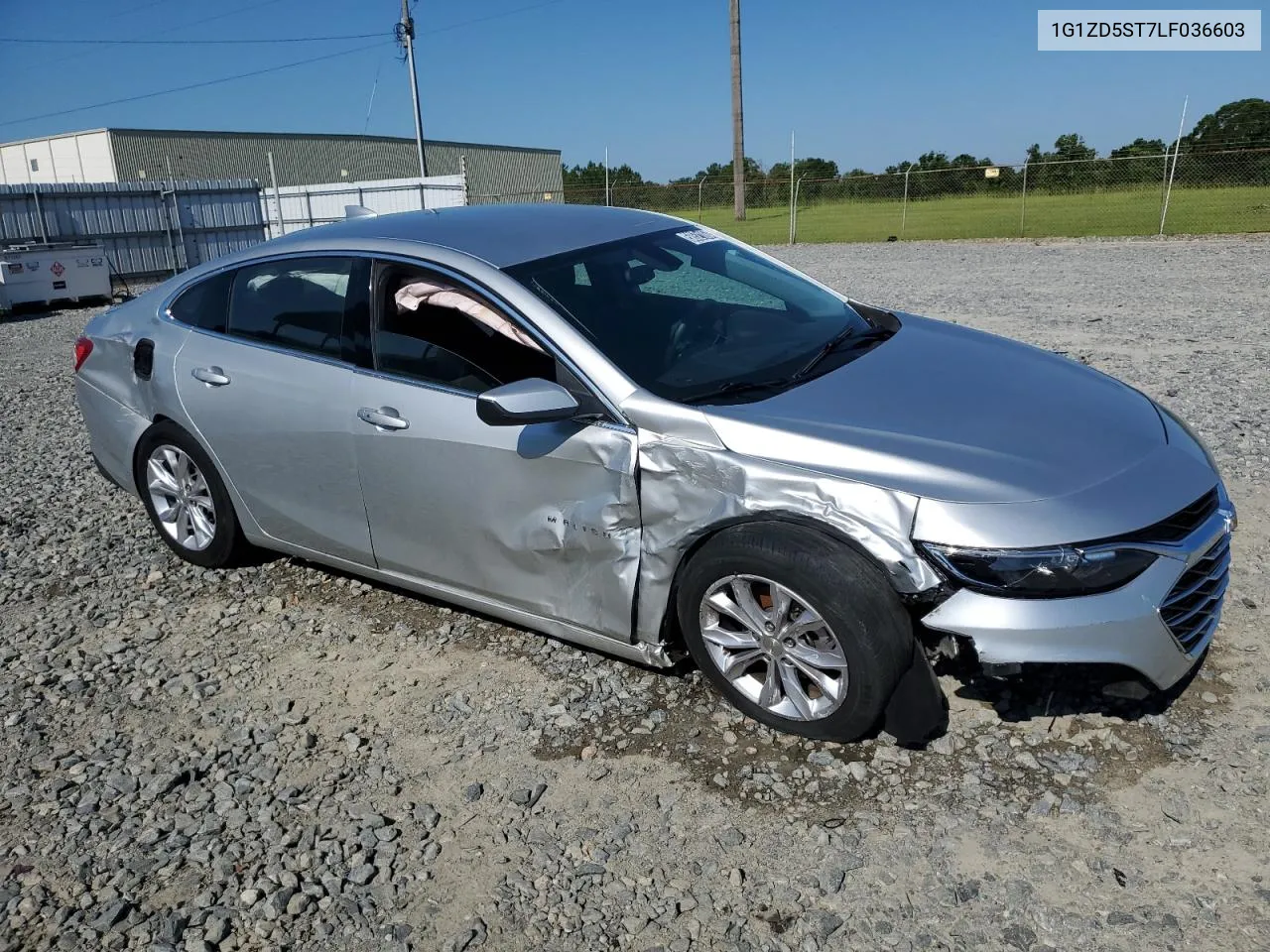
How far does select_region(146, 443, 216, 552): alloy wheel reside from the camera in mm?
4777

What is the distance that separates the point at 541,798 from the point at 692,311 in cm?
190

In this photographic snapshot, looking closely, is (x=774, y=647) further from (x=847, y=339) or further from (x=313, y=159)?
(x=313, y=159)

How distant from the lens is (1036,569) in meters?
2.80

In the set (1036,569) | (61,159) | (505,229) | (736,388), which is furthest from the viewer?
(61,159)

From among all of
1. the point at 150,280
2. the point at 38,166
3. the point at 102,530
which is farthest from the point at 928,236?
the point at 38,166

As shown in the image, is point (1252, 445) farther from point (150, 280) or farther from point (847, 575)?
point (150, 280)

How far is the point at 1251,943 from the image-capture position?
93.5 inches

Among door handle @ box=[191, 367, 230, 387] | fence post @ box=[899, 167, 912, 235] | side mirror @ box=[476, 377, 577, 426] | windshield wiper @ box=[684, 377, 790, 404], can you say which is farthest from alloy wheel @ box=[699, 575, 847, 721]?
fence post @ box=[899, 167, 912, 235]

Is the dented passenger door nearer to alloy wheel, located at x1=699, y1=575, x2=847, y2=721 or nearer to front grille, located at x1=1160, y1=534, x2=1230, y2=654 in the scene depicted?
alloy wheel, located at x1=699, y1=575, x2=847, y2=721

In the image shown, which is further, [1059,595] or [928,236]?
[928,236]

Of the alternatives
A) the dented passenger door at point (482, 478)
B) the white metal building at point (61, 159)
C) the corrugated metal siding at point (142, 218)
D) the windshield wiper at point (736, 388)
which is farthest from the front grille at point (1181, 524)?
the white metal building at point (61, 159)

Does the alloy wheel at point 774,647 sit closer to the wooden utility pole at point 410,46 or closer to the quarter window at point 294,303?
the quarter window at point 294,303

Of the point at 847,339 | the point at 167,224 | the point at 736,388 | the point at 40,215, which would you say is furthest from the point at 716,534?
the point at 167,224

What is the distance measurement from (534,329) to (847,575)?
1.39m
